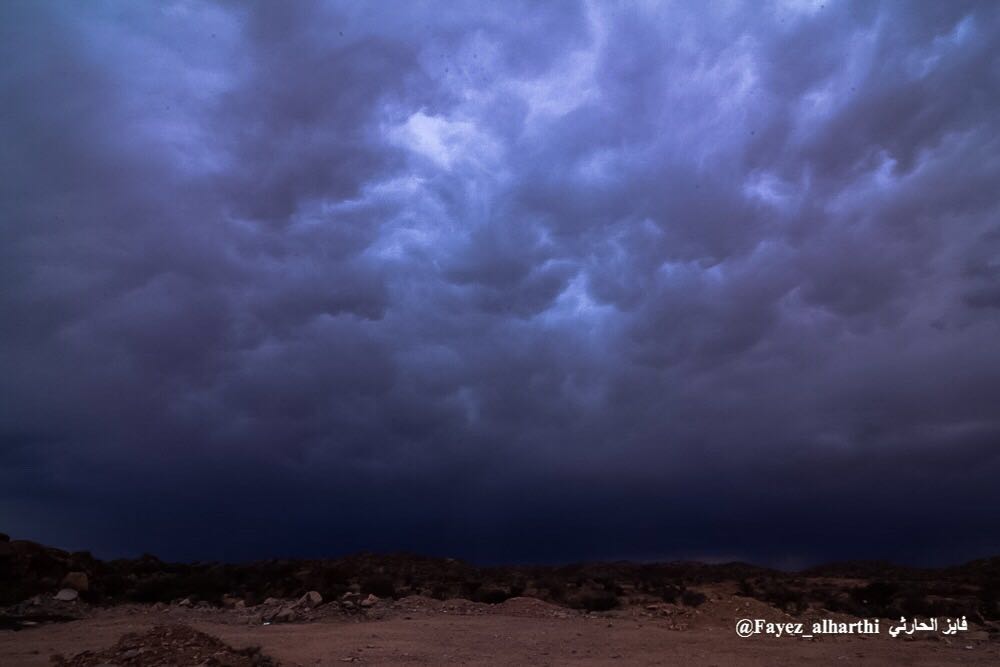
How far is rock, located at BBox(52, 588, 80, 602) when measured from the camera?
32.3m

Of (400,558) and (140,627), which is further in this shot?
(400,558)

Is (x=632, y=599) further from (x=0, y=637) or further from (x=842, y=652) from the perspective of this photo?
(x=0, y=637)

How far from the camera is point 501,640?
22.2 metres

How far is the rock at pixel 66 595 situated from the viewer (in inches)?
1271

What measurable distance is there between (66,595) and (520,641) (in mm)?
23112

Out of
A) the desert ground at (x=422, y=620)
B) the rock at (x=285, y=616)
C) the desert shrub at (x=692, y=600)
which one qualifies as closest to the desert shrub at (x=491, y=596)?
the desert ground at (x=422, y=620)

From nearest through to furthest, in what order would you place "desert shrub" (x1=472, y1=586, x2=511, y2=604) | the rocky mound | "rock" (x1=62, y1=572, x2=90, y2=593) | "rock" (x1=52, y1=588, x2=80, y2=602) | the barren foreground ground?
the rocky mound < the barren foreground ground < "rock" (x1=52, y1=588, x2=80, y2=602) < "desert shrub" (x1=472, y1=586, x2=511, y2=604) < "rock" (x1=62, y1=572, x2=90, y2=593)

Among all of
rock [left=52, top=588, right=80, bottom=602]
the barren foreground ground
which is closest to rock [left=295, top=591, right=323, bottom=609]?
the barren foreground ground

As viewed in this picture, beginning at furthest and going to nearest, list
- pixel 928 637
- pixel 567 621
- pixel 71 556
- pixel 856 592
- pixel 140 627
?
pixel 71 556, pixel 856 592, pixel 567 621, pixel 140 627, pixel 928 637

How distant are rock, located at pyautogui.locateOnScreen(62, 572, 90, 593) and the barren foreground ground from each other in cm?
504

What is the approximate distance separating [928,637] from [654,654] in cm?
957

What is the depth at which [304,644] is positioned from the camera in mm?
20641

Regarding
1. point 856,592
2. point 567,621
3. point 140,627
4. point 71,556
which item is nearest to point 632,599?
point 567,621

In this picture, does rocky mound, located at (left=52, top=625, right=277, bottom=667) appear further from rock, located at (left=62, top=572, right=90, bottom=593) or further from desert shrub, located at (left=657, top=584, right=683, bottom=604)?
desert shrub, located at (left=657, top=584, right=683, bottom=604)
